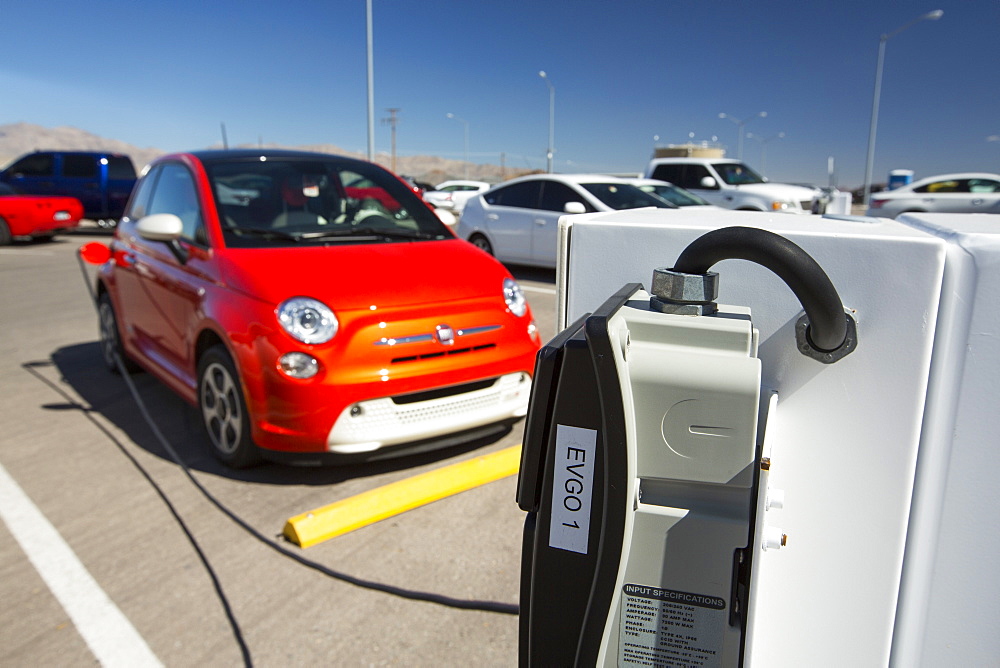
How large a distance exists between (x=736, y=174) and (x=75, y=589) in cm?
1452

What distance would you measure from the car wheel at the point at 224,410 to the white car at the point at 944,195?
16.3 meters

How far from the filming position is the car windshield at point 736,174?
14.8m

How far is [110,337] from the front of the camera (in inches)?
213

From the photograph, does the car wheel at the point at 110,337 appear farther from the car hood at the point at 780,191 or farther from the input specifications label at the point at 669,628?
the car hood at the point at 780,191

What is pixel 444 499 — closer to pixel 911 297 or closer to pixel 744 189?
pixel 911 297

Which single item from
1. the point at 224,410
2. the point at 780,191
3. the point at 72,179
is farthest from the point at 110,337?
the point at 72,179

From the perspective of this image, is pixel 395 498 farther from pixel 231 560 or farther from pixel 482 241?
pixel 482 241

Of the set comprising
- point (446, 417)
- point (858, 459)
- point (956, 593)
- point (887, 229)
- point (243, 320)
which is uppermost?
point (887, 229)

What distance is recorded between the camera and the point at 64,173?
18.2m

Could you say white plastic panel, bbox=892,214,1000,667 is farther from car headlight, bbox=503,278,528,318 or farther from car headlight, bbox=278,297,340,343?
car headlight, bbox=503,278,528,318

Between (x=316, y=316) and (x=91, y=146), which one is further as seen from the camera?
(x=91, y=146)

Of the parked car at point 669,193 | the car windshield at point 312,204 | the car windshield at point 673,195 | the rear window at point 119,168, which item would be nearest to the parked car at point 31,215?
the rear window at point 119,168

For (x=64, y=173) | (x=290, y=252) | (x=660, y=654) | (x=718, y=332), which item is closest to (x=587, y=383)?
(x=718, y=332)

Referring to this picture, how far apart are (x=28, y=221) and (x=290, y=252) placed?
46.3 ft
